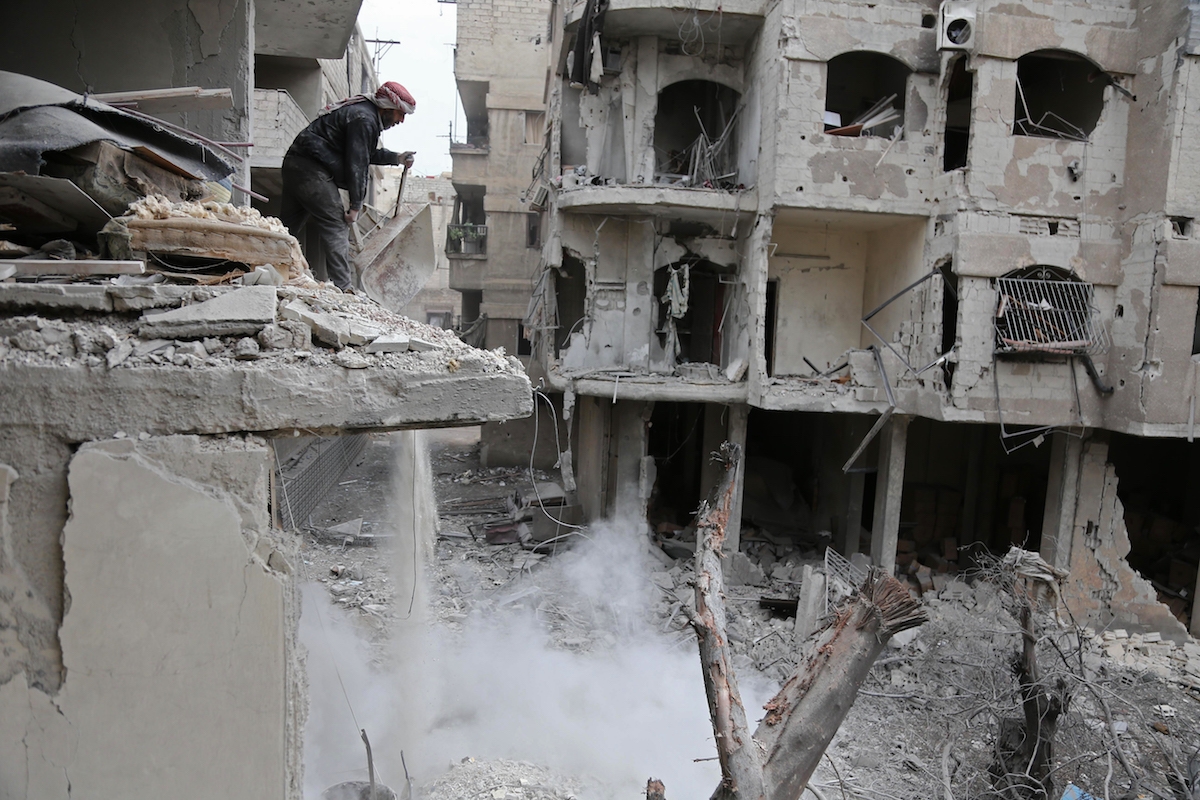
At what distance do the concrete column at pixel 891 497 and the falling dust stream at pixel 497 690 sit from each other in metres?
4.36

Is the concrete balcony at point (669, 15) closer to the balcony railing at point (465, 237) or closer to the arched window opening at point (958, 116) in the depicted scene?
the arched window opening at point (958, 116)

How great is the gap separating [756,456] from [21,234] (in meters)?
15.4

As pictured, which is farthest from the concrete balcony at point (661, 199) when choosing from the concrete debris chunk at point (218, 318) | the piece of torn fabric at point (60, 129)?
the concrete debris chunk at point (218, 318)

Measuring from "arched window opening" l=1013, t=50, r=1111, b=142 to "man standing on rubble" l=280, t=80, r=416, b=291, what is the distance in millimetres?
10560

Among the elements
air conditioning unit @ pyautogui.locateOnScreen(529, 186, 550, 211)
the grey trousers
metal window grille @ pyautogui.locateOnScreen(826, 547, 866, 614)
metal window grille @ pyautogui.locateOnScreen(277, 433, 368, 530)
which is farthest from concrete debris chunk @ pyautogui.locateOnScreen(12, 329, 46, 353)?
air conditioning unit @ pyautogui.locateOnScreen(529, 186, 550, 211)

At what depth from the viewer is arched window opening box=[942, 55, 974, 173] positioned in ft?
43.3

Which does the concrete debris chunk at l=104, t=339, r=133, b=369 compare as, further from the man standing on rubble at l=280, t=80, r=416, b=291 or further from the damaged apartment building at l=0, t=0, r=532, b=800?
the man standing on rubble at l=280, t=80, r=416, b=291

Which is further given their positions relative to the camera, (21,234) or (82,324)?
(21,234)

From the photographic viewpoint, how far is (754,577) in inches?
540

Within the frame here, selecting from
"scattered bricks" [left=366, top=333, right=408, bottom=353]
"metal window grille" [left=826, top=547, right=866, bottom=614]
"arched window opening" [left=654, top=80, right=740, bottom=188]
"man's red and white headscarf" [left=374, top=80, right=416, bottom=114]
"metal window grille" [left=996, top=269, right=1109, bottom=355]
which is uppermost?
"arched window opening" [left=654, top=80, right=740, bottom=188]

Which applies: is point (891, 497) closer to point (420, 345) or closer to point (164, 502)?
point (420, 345)

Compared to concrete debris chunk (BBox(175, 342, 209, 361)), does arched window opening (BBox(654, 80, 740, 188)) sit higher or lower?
higher

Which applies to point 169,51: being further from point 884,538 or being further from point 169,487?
point 884,538

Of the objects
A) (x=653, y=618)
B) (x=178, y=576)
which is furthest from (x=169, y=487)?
(x=653, y=618)
